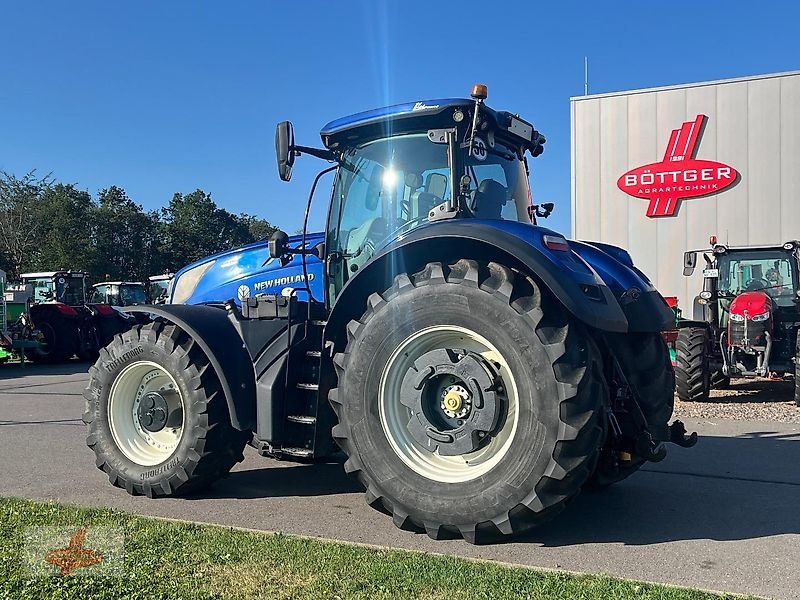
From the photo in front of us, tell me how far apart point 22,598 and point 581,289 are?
2956mm

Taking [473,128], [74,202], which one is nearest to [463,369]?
[473,128]

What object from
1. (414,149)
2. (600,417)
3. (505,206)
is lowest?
(600,417)

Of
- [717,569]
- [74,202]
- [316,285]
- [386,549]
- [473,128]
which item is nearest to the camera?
[717,569]

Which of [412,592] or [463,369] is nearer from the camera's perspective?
[412,592]

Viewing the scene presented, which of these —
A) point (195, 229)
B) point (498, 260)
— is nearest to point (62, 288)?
point (498, 260)

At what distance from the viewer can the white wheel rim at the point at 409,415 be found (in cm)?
394

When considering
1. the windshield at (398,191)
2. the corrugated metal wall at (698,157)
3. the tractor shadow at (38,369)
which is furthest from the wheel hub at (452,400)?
the tractor shadow at (38,369)

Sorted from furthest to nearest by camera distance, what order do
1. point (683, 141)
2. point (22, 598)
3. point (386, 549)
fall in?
point (683, 141) → point (386, 549) → point (22, 598)

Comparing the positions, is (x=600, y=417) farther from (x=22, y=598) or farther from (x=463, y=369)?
(x=22, y=598)

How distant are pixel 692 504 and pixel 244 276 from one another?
364 cm

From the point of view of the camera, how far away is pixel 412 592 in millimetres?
3238

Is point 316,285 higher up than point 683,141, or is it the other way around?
point 683,141

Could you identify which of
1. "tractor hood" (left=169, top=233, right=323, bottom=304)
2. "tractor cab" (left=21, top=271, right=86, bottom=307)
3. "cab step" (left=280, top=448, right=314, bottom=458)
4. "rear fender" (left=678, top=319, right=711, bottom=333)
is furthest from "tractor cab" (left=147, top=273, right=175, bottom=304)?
"cab step" (left=280, top=448, right=314, bottom=458)

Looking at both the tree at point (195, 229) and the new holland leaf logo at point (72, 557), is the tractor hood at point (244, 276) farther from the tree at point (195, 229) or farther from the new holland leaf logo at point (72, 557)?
the tree at point (195, 229)
